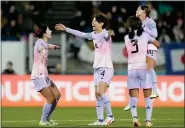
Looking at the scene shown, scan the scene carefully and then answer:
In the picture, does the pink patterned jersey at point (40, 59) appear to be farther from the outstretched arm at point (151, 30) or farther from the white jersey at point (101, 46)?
the outstretched arm at point (151, 30)

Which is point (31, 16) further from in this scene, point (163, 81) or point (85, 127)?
point (85, 127)

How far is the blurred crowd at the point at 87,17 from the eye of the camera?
29.6 meters

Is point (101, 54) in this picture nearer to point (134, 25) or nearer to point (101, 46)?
point (101, 46)

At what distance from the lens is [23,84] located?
2680cm

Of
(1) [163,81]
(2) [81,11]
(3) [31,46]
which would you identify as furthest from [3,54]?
(1) [163,81]

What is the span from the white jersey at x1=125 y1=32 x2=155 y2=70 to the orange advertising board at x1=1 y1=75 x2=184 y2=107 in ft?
32.2

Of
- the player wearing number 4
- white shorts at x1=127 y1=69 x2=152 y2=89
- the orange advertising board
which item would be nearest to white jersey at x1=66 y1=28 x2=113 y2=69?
the player wearing number 4

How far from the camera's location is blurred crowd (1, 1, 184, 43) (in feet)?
97.2

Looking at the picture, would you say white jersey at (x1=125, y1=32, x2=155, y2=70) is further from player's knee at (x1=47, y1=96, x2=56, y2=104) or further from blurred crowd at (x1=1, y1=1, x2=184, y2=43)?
blurred crowd at (x1=1, y1=1, x2=184, y2=43)

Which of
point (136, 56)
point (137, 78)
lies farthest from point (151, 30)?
point (137, 78)

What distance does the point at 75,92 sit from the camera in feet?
88.0

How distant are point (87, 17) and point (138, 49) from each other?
13.2m

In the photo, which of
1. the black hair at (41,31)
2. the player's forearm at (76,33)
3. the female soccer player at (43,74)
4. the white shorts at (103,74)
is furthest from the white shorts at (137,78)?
the black hair at (41,31)

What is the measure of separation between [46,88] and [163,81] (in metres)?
10.1
